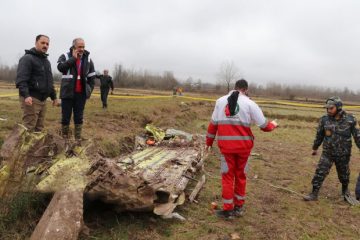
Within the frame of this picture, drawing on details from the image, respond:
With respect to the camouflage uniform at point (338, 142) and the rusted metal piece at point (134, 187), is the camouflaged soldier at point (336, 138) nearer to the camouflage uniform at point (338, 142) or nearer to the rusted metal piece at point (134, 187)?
the camouflage uniform at point (338, 142)

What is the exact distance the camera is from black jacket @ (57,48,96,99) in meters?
7.77

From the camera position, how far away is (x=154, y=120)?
656 inches

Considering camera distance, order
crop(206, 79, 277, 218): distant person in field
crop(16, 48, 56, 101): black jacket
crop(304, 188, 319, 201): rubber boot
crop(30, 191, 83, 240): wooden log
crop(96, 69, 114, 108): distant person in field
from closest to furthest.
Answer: crop(30, 191, 83, 240): wooden log → crop(206, 79, 277, 218): distant person in field → crop(16, 48, 56, 101): black jacket → crop(304, 188, 319, 201): rubber boot → crop(96, 69, 114, 108): distant person in field

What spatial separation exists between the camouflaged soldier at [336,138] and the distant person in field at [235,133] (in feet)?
6.29

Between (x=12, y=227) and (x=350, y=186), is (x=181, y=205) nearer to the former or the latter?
(x=12, y=227)

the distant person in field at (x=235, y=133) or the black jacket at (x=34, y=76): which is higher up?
the black jacket at (x=34, y=76)

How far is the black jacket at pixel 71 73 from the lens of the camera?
7770mm

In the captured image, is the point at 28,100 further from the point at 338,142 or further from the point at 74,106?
the point at 338,142

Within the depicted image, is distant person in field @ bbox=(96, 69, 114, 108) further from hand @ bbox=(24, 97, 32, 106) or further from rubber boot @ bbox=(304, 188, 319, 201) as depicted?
rubber boot @ bbox=(304, 188, 319, 201)

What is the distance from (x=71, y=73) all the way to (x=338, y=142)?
215 inches

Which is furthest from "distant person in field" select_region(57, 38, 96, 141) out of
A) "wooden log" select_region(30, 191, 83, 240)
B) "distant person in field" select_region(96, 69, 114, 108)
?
"distant person in field" select_region(96, 69, 114, 108)

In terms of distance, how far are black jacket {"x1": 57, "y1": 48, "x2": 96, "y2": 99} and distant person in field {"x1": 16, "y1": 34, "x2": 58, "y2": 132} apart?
0.29 meters

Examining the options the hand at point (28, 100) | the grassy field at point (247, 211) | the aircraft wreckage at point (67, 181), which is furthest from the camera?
the hand at point (28, 100)

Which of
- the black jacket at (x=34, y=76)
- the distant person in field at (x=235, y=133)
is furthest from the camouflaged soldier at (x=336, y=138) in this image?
the black jacket at (x=34, y=76)
